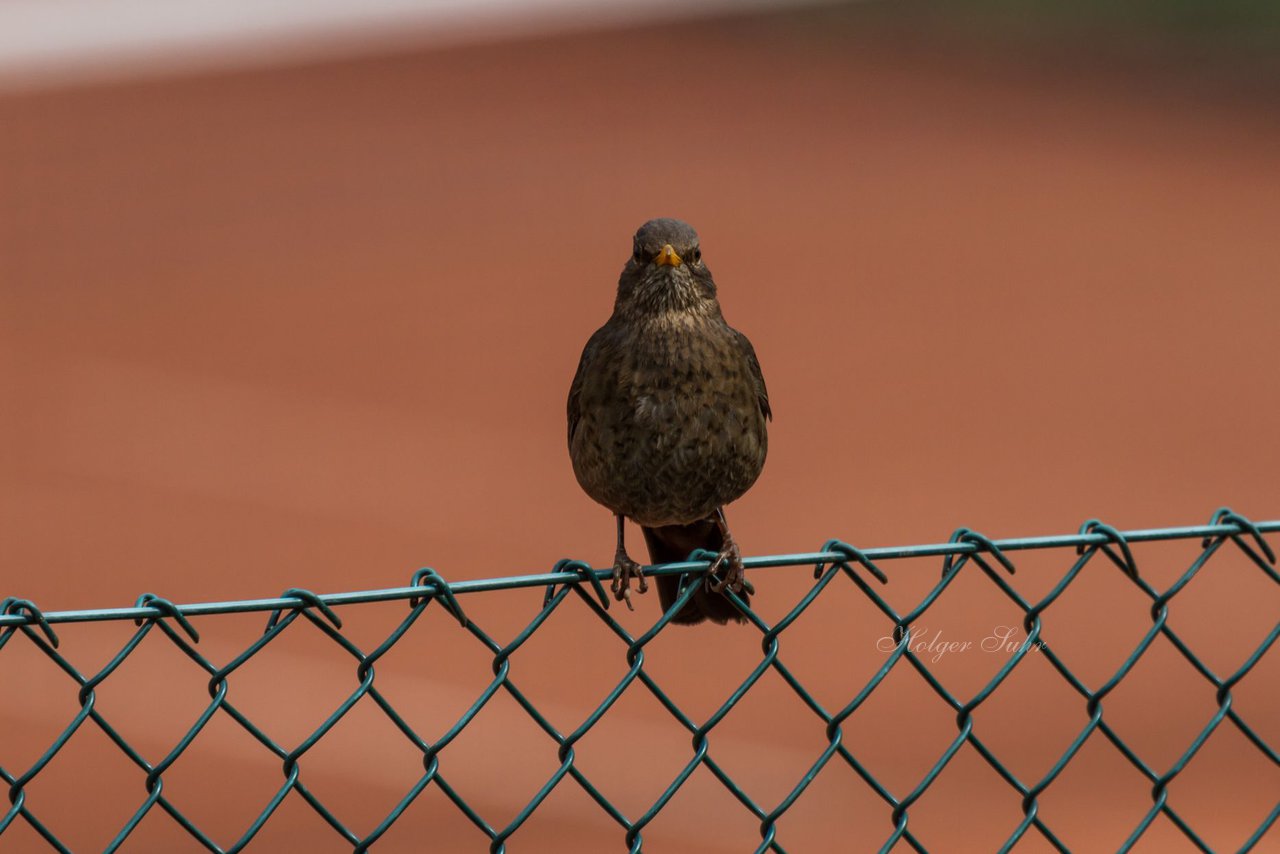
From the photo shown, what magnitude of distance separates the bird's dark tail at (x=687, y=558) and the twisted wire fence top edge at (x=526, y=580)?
0.68m

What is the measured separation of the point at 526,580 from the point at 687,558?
1649 millimetres

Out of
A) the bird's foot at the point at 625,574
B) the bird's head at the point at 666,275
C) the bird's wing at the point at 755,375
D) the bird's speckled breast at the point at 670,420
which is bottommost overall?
the bird's foot at the point at 625,574

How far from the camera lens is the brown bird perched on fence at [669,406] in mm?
3574

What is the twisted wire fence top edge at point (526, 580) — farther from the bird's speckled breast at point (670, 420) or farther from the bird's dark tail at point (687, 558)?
the bird's speckled breast at point (670, 420)

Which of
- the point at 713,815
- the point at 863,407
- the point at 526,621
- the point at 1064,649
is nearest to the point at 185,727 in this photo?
the point at 526,621

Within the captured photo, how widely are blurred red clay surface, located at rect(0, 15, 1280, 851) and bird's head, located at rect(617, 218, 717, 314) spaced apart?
2.91 metres

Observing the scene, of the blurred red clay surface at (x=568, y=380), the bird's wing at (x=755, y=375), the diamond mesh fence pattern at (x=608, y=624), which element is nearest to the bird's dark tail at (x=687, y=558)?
the bird's wing at (x=755, y=375)

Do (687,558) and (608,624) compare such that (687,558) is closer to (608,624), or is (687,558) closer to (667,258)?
(667,258)

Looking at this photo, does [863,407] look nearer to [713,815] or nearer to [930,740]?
[930,740]

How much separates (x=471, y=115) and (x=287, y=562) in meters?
11.5

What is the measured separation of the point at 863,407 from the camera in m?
11.5

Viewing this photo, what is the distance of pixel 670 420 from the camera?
141 inches

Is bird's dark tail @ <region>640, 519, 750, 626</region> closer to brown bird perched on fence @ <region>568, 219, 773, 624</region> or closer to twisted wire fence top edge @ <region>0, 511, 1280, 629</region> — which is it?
brown bird perched on fence @ <region>568, 219, 773, 624</region>

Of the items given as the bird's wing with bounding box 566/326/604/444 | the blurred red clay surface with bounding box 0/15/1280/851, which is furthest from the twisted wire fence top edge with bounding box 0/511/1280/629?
the blurred red clay surface with bounding box 0/15/1280/851
